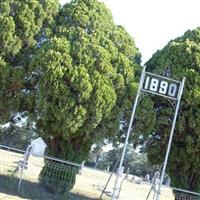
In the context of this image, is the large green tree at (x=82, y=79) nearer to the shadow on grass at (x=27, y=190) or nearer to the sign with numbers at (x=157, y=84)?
the shadow on grass at (x=27, y=190)

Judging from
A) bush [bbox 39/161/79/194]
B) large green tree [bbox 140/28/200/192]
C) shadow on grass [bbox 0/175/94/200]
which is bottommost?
shadow on grass [bbox 0/175/94/200]

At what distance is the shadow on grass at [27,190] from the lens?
1234 centimetres

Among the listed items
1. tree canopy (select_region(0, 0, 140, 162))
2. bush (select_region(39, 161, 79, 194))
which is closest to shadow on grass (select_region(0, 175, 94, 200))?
bush (select_region(39, 161, 79, 194))

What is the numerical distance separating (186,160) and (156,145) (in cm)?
116

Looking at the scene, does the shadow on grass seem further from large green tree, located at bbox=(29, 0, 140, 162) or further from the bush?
large green tree, located at bbox=(29, 0, 140, 162)

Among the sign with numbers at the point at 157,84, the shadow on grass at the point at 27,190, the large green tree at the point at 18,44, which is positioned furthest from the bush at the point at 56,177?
the sign with numbers at the point at 157,84

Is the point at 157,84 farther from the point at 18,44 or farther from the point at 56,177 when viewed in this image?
the point at 18,44

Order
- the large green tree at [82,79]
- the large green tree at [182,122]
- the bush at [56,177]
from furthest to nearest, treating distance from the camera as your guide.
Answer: the large green tree at [182,122]
the bush at [56,177]
the large green tree at [82,79]

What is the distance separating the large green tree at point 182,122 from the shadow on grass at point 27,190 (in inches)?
129

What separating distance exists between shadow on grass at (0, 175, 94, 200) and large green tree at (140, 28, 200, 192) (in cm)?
328

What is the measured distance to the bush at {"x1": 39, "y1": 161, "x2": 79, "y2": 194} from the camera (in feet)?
43.5

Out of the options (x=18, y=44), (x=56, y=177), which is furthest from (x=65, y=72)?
(x=56, y=177)

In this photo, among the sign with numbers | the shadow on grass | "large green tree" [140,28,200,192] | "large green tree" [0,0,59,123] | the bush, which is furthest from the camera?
"large green tree" [140,28,200,192]

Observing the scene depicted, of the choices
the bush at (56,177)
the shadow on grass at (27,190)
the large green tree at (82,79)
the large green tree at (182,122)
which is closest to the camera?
the shadow on grass at (27,190)
